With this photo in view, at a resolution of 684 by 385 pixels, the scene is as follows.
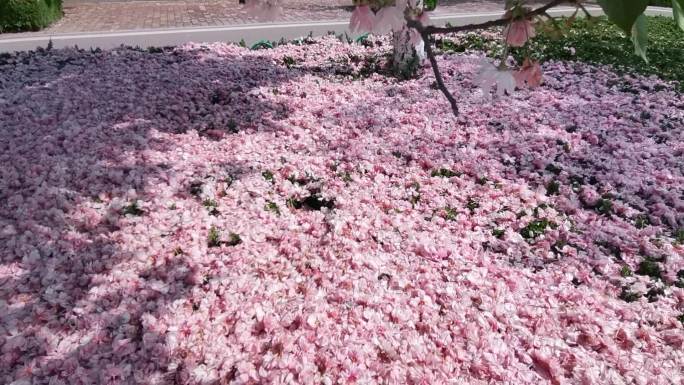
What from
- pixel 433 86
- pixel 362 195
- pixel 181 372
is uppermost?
pixel 433 86

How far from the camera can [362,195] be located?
405 centimetres

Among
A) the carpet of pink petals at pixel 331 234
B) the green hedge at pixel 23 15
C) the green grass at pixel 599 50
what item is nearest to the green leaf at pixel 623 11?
the carpet of pink petals at pixel 331 234

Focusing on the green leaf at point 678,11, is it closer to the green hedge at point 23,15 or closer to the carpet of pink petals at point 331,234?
the carpet of pink petals at point 331,234

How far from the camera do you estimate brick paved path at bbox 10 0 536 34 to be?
41.9ft

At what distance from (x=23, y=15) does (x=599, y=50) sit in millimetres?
12349

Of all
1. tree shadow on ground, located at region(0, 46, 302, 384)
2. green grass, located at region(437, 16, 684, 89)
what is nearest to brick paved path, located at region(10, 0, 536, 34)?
green grass, located at region(437, 16, 684, 89)

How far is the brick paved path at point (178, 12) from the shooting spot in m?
12.8

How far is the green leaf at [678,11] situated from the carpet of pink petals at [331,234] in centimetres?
187

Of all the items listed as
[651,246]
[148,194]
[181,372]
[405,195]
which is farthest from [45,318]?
[651,246]

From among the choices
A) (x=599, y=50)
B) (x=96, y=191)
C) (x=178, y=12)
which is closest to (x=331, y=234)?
(x=96, y=191)

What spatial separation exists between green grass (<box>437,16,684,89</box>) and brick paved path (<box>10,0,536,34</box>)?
5.84 meters

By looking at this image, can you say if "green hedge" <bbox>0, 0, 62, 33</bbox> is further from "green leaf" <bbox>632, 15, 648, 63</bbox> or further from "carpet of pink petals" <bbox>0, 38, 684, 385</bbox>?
"green leaf" <bbox>632, 15, 648, 63</bbox>

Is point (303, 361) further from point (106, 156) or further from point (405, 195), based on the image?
point (106, 156)

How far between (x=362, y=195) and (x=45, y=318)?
2.30 meters
